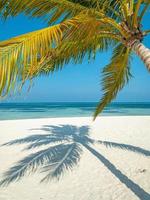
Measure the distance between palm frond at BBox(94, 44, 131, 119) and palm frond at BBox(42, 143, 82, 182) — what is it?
2370 mm

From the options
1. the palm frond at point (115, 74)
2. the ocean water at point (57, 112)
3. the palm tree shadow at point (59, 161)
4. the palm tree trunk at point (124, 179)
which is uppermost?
the palm frond at point (115, 74)

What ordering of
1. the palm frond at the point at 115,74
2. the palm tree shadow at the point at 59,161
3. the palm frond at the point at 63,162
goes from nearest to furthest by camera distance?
A: the palm frond at the point at 115,74 < the palm tree shadow at the point at 59,161 < the palm frond at the point at 63,162

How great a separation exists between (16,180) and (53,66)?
315cm

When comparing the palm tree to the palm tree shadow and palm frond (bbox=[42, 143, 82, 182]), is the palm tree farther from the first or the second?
palm frond (bbox=[42, 143, 82, 182])

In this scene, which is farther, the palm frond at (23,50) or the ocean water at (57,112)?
the ocean water at (57,112)

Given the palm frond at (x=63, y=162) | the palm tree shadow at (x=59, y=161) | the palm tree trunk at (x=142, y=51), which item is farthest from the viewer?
the palm frond at (x=63, y=162)

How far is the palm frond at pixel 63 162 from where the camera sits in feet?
25.6

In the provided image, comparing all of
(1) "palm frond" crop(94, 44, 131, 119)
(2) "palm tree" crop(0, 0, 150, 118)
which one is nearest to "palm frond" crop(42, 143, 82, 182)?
(1) "palm frond" crop(94, 44, 131, 119)

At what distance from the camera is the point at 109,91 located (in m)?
6.41

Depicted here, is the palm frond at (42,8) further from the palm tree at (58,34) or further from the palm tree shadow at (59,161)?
the palm tree shadow at (59,161)

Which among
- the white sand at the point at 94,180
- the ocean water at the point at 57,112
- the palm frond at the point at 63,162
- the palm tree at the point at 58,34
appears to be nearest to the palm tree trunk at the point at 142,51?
the palm tree at the point at 58,34

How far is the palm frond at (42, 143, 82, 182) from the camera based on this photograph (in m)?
7.81

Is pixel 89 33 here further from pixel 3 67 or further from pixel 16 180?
pixel 16 180

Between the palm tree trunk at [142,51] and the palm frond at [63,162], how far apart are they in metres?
4.30
